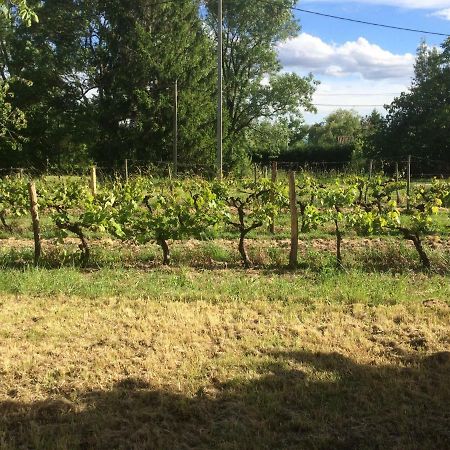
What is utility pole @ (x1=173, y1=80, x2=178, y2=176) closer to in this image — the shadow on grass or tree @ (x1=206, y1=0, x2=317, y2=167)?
tree @ (x1=206, y1=0, x2=317, y2=167)

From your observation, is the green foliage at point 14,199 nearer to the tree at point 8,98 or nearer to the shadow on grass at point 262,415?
the tree at point 8,98

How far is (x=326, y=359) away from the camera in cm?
432

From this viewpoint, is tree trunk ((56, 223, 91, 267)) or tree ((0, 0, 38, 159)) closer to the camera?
tree ((0, 0, 38, 159))

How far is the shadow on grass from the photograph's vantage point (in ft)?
10.4

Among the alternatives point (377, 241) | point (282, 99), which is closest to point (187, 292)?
point (377, 241)

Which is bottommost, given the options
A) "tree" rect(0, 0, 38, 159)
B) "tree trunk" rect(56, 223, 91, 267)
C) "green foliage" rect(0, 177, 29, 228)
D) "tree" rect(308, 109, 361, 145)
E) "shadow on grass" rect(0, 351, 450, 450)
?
"shadow on grass" rect(0, 351, 450, 450)

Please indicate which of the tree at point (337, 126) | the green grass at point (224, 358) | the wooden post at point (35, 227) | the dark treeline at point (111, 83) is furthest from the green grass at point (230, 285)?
the tree at point (337, 126)

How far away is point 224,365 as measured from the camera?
419cm

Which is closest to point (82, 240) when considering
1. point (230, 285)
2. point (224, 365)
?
point (230, 285)

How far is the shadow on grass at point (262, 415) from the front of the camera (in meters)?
3.17

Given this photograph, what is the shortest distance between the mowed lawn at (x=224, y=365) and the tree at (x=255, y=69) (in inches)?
1140

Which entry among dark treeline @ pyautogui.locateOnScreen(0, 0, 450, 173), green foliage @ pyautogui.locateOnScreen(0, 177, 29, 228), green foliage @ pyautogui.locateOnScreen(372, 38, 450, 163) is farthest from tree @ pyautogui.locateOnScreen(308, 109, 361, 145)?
green foliage @ pyautogui.locateOnScreen(0, 177, 29, 228)

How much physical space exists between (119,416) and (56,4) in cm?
2769

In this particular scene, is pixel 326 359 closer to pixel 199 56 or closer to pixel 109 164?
pixel 109 164
